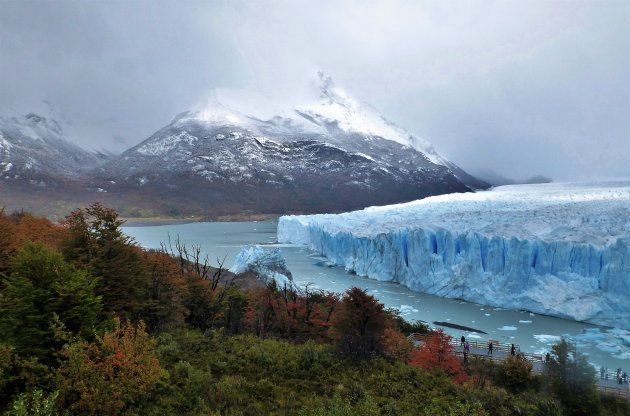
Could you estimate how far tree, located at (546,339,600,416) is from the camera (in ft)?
39.7

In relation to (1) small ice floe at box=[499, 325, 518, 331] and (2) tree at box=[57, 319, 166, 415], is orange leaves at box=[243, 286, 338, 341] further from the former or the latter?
(2) tree at box=[57, 319, 166, 415]

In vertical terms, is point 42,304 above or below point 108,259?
below

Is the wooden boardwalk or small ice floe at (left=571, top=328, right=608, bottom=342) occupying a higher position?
small ice floe at (left=571, top=328, right=608, bottom=342)

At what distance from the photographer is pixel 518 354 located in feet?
61.9

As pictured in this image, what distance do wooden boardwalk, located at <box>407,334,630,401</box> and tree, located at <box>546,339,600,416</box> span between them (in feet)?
7.87

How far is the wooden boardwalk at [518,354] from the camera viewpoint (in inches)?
624

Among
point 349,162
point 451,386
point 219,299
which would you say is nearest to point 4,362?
point 451,386

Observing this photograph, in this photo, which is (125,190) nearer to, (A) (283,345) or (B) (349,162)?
(B) (349,162)

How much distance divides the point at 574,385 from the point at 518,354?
22.0ft

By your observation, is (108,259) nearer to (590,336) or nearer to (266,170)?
Result: (590,336)

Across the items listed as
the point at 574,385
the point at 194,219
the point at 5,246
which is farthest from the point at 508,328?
the point at 194,219

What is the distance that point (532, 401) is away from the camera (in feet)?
33.1

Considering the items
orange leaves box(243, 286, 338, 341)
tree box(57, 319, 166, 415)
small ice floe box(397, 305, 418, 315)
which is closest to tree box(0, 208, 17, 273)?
tree box(57, 319, 166, 415)

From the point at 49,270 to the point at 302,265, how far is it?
3825 cm
